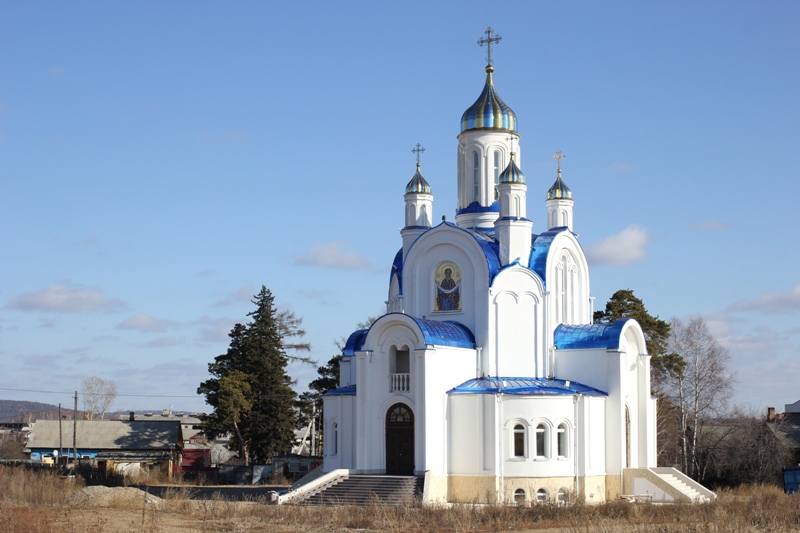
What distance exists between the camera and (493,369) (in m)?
36.2

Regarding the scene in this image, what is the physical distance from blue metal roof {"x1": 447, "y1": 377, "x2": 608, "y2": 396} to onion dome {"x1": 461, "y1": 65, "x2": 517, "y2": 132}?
31.7 feet

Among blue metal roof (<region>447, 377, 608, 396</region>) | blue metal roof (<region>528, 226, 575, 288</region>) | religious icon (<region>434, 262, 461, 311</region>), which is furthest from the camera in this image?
blue metal roof (<region>528, 226, 575, 288</region>)

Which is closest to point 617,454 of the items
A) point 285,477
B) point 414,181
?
point 414,181

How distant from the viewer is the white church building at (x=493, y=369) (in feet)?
113

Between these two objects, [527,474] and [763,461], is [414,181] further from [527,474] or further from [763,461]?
[763,461]

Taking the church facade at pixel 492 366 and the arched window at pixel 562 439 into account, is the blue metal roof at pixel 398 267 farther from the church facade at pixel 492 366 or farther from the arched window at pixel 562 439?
the arched window at pixel 562 439

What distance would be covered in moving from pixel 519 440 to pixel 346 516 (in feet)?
31.3

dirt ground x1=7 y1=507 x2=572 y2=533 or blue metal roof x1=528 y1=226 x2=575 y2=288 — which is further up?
blue metal roof x1=528 y1=226 x2=575 y2=288

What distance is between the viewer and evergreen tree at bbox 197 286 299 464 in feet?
161

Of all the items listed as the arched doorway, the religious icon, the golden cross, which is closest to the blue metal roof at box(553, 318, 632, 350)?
the arched doorway

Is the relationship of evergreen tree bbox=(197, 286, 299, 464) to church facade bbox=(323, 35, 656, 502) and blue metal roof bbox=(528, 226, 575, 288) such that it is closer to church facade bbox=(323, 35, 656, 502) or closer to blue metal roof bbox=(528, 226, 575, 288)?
church facade bbox=(323, 35, 656, 502)

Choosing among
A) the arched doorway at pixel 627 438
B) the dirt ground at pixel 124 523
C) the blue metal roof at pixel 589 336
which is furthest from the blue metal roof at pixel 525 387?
the dirt ground at pixel 124 523

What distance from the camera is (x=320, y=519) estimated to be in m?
25.8

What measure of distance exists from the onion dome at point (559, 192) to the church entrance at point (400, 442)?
37.2 ft
